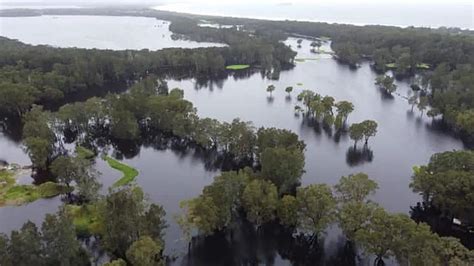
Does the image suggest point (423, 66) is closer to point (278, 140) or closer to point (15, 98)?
point (278, 140)

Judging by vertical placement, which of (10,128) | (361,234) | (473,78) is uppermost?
(473,78)

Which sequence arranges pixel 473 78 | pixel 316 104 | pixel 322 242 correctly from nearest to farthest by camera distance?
1. pixel 322 242
2. pixel 316 104
3. pixel 473 78

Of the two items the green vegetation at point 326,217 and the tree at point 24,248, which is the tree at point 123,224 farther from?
the tree at point 24,248

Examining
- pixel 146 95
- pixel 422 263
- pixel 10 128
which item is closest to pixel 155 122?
pixel 146 95

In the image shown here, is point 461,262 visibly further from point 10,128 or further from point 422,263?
point 10,128

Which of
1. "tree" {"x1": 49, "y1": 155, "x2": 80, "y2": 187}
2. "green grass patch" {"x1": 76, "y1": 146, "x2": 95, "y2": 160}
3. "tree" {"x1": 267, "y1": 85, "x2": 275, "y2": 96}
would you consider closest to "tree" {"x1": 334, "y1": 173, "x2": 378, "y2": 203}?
"tree" {"x1": 49, "y1": 155, "x2": 80, "y2": 187}

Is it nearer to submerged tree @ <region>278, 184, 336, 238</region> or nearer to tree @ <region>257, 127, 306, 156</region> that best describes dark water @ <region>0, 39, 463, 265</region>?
submerged tree @ <region>278, 184, 336, 238</region>

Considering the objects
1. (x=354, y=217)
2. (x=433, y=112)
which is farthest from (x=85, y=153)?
(x=433, y=112)
